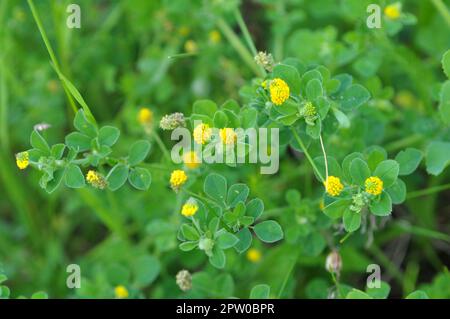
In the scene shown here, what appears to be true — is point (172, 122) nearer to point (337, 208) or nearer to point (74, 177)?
point (74, 177)

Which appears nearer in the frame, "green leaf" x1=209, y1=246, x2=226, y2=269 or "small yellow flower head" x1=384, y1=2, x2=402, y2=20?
"green leaf" x1=209, y1=246, x2=226, y2=269

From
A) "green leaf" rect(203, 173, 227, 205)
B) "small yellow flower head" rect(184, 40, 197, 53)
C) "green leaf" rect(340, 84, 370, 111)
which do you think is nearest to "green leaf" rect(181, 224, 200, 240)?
"green leaf" rect(203, 173, 227, 205)

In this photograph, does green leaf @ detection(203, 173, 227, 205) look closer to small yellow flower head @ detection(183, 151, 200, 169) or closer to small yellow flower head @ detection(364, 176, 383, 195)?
small yellow flower head @ detection(183, 151, 200, 169)

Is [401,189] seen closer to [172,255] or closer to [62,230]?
[172,255]

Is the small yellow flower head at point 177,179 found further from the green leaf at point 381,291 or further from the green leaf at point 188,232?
the green leaf at point 381,291

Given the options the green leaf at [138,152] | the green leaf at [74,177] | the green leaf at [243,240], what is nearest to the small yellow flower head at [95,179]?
the green leaf at [74,177]

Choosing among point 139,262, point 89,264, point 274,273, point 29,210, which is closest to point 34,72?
point 29,210
